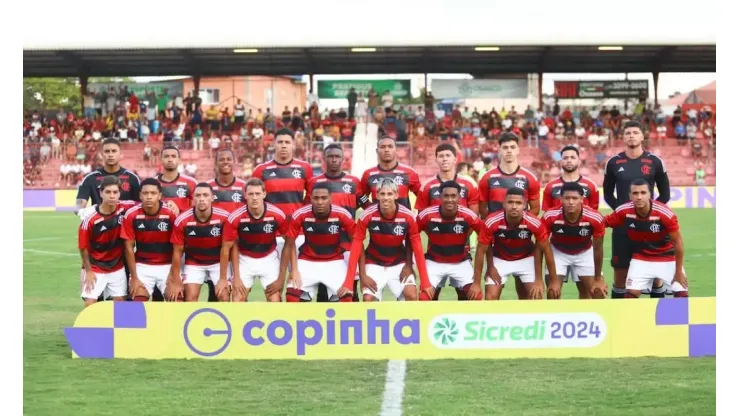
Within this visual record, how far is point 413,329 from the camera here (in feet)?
25.0

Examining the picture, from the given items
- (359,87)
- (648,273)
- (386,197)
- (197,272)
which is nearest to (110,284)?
(197,272)

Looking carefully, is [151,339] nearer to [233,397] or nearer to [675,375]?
[233,397]

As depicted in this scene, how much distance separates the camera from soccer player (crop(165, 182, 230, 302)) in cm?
863

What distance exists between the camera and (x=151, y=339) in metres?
7.71

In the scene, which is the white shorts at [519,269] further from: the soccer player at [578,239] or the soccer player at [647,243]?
the soccer player at [647,243]

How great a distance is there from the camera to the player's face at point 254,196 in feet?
28.1

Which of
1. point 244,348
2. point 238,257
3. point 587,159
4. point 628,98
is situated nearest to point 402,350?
point 244,348

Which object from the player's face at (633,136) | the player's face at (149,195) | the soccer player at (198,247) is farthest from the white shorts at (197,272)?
the player's face at (633,136)

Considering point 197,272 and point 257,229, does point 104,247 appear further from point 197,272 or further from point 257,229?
point 257,229

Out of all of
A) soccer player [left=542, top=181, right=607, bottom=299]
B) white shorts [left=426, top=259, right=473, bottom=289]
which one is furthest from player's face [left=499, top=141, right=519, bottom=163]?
white shorts [left=426, top=259, right=473, bottom=289]

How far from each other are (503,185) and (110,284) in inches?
148

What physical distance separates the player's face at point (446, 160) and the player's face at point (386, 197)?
901mm
